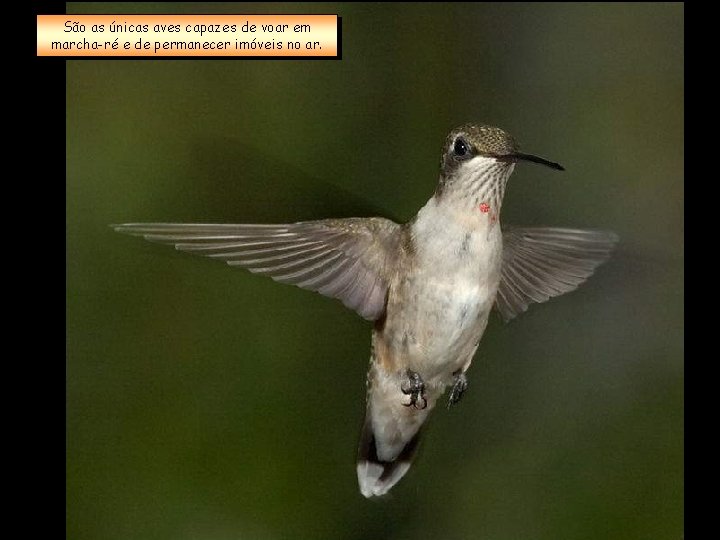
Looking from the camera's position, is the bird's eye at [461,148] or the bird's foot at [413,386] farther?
the bird's foot at [413,386]

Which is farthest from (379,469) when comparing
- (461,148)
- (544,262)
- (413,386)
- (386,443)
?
(461,148)

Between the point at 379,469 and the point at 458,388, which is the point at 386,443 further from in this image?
the point at 458,388

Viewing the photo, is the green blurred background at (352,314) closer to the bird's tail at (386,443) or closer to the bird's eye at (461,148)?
the bird's tail at (386,443)

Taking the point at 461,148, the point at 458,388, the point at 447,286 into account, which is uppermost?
the point at 461,148

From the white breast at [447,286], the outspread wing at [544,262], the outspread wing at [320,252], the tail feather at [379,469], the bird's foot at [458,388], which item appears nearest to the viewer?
the outspread wing at [320,252]

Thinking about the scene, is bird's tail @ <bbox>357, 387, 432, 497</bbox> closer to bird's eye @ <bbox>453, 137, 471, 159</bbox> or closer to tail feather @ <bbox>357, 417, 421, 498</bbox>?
tail feather @ <bbox>357, 417, 421, 498</bbox>

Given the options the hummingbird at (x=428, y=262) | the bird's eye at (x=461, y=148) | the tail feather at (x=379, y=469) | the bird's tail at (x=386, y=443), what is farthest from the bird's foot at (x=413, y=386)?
the bird's eye at (x=461, y=148)
